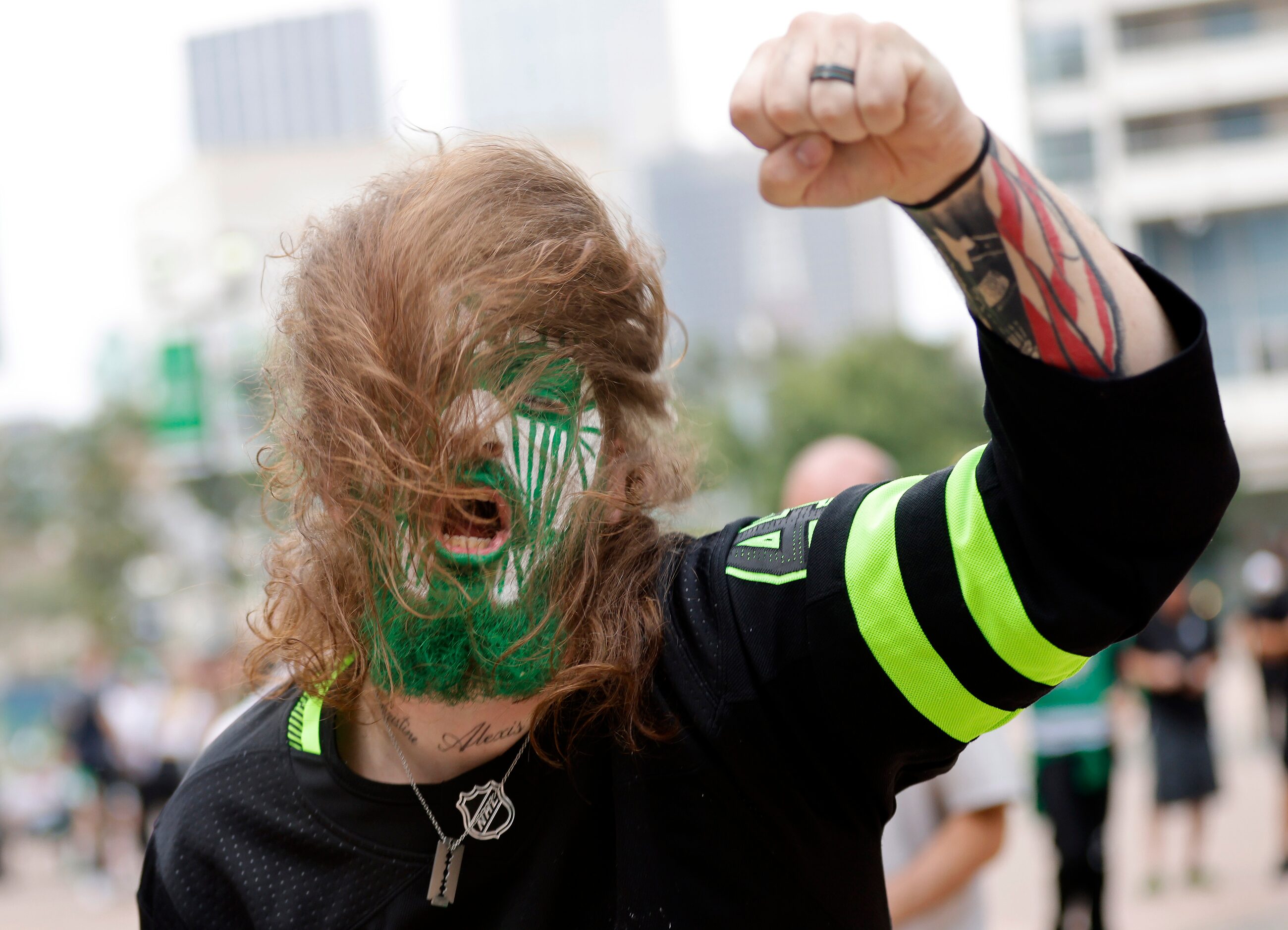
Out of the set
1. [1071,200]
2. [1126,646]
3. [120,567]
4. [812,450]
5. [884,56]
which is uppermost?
[884,56]

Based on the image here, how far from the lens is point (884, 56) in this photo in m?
0.91

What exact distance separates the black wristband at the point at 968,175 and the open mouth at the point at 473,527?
0.55 m

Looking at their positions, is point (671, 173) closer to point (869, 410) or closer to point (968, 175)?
point (869, 410)

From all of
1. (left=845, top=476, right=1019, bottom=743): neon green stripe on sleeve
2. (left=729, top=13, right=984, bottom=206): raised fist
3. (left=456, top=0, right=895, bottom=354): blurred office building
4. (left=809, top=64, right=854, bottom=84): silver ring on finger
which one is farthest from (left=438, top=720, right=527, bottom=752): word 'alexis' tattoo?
(left=456, top=0, right=895, bottom=354): blurred office building

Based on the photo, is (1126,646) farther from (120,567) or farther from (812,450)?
(120,567)

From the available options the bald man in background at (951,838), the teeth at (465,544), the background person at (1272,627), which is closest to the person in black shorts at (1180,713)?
the background person at (1272,627)

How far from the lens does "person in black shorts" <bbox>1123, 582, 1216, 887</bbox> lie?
653 cm

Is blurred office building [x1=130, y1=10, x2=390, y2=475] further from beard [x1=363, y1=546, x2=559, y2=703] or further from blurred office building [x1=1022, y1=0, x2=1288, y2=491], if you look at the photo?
blurred office building [x1=1022, y1=0, x2=1288, y2=491]

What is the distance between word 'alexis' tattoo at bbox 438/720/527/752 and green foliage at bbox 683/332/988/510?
91.7 ft

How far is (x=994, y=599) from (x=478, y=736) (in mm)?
623

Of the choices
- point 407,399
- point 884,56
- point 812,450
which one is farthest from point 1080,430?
point 812,450

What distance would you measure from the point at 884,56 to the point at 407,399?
606 mm

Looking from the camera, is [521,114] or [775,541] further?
[521,114]

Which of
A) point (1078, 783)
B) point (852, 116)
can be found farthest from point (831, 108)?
point (1078, 783)
